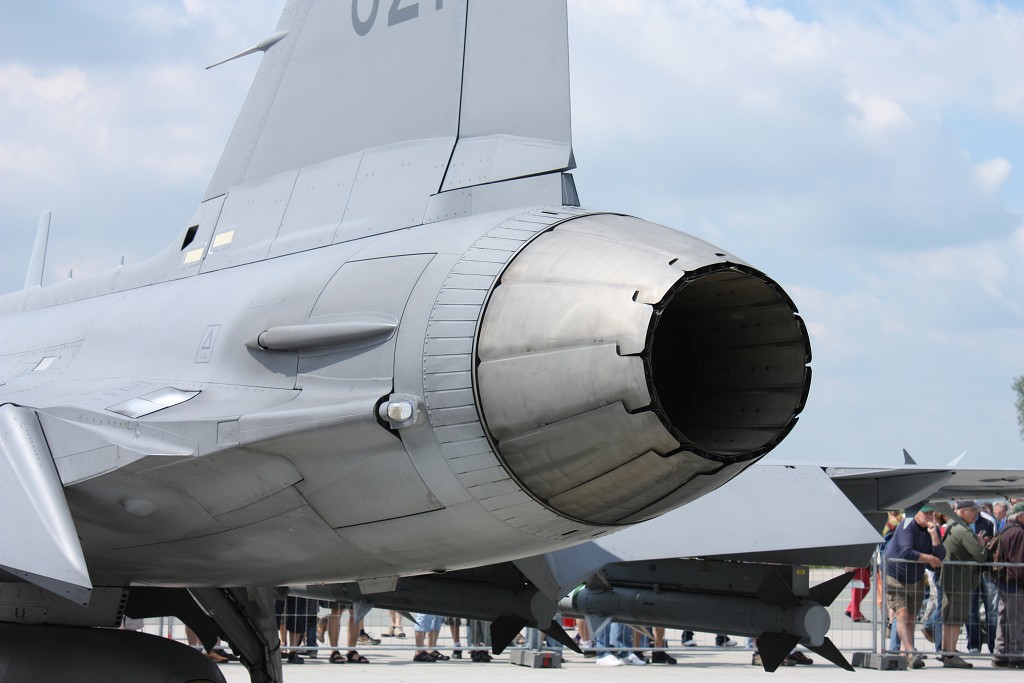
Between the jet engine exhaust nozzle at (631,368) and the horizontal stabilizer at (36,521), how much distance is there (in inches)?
57.2

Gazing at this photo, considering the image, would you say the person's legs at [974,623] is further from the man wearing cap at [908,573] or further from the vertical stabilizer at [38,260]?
the vertical stabilizer at [38,260]

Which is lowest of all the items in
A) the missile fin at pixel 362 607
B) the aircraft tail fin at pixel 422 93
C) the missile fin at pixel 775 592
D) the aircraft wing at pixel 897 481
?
the missile fin at pixel 362 607

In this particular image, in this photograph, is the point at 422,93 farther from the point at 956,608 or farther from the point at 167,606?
the point at 956,608

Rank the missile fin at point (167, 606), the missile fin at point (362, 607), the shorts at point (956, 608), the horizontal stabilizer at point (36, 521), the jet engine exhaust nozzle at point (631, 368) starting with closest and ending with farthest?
the jet engine exhaust nozzle at point (631, 368), the horizontal stabilizer at point (36, 521), the missile fin at point (362, 607), the missile fin at point (167, 606), the shorts at point (956, 608)

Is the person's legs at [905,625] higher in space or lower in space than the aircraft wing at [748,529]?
lower

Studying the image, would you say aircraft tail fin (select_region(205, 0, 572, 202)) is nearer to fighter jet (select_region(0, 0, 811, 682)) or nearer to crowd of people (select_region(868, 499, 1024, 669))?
fighter jet (select_region(0, 0, 811, 682))

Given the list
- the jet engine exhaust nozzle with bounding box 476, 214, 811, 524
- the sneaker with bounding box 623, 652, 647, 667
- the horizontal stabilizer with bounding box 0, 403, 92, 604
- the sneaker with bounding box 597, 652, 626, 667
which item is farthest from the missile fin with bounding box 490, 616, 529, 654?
the sneaker with bounding box 623, 652, 647, 667

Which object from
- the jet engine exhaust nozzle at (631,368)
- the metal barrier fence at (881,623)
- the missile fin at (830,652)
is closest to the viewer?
the jet engine exhaust nozzle at (631,368)

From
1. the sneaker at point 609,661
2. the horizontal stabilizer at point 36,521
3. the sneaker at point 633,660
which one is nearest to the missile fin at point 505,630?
the horizontal stabilizer at point 36,521

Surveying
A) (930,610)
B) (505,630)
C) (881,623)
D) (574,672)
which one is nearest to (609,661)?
(574,672)

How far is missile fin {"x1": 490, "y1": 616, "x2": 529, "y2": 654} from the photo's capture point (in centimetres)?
630

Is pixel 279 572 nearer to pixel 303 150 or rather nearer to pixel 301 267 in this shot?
pixel 301 267

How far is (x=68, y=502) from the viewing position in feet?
15.4

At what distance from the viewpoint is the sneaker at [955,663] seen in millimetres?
12851
